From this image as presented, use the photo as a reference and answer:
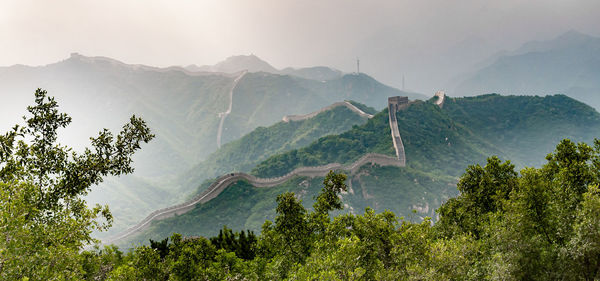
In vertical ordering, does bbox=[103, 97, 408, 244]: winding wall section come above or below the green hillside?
below

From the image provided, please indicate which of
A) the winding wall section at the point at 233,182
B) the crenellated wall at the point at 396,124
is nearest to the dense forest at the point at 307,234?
the winding wall section at the point at 233,182

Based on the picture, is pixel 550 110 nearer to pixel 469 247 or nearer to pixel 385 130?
pixel 385 130

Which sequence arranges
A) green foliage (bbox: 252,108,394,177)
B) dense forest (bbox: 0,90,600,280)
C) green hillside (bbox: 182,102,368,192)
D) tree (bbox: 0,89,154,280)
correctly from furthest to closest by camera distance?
1. green hillside (bbox: 182,102,368,192)
2. green foliage (bbox: 252,108,394,177)
3. dense forest (bbox: 0,90,600,280)
4. tree (bbox: 0,89,154,280)

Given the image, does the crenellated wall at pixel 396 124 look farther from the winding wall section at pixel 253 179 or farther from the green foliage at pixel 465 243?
the green foliage at pixel 465 243

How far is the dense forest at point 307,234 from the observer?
12.3m

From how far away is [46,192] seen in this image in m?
14.3

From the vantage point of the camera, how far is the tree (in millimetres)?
10703

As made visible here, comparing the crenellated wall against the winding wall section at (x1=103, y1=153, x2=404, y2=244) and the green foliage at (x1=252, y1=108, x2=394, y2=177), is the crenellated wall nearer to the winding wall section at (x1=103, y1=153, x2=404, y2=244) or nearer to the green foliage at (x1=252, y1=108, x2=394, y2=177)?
the green foliage at (x1=252, y1=108, x2=394, y2=177)

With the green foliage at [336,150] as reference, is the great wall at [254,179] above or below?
below

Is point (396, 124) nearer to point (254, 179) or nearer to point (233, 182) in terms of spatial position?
point (254, 179)

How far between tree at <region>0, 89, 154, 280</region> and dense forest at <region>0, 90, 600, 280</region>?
0.04 metres

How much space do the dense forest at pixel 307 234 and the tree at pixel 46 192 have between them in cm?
4

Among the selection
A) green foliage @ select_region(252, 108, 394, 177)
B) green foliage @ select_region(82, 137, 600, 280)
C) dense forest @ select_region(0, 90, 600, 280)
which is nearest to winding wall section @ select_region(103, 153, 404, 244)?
green foliage @ select_region(252, 108, 394, 177)

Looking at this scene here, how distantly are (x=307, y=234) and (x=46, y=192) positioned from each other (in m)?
12.9
